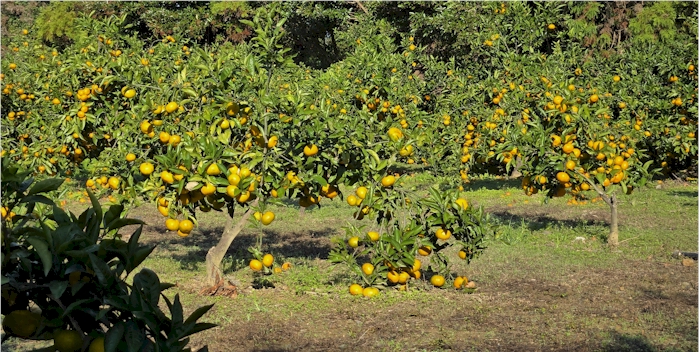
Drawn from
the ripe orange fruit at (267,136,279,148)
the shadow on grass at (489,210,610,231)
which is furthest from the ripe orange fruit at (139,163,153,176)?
the shadow on grass at (489,210,610,231)

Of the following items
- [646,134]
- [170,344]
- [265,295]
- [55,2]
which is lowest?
[265,295]

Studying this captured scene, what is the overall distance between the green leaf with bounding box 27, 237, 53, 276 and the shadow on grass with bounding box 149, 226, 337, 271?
5.64 metres

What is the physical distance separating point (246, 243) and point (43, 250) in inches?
282

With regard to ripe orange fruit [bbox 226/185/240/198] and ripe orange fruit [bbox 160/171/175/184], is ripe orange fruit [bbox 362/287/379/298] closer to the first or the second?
ripe orange fruit [bbox 226/185/240/198]

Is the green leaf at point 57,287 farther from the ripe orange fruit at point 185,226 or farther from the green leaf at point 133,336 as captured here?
the ripe orange fruit at point 185,226

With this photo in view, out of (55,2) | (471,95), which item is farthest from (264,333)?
(55,2)

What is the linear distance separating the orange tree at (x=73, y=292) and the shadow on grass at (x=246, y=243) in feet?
18.1

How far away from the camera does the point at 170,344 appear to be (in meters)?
1.70

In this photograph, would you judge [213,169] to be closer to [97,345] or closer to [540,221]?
[97,345]

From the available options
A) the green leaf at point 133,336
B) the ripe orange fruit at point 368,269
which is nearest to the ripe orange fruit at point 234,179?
the ripe orange fruit at point 368,269

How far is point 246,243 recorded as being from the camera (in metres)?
8.69

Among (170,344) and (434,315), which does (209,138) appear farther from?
(170,344)

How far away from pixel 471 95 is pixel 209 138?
553 centimetres

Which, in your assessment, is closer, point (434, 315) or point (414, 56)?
point (434, 315)
